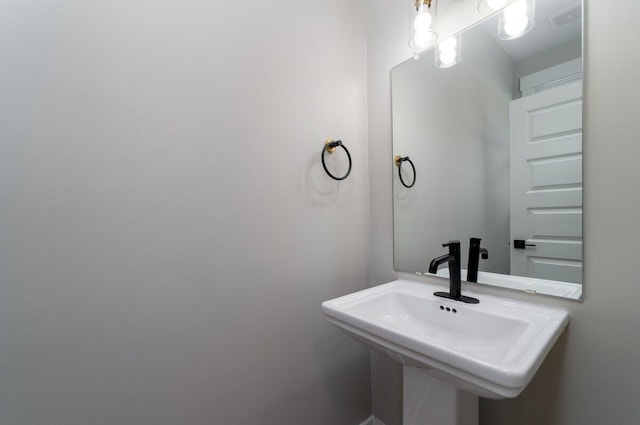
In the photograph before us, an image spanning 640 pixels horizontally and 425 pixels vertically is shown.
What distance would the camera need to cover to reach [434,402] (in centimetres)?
89

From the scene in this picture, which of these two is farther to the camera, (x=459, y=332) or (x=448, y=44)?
(x=448, y=44)

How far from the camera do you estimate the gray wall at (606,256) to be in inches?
28.0

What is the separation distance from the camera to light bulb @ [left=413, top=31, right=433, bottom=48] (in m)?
1.13

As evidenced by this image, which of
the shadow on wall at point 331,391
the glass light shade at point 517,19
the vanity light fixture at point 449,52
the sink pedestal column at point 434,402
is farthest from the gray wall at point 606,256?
the shadow on wall at point 331,391

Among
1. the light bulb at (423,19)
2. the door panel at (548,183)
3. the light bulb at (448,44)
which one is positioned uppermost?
the light bulb at (423,19)

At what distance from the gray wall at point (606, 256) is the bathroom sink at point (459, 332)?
0.33 feet

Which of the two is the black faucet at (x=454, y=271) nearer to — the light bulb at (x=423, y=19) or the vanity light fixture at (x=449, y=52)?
the vanity light fixture at (x=449, y=52)

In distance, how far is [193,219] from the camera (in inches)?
36.0

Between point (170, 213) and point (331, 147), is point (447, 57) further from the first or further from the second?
point (170, 213)

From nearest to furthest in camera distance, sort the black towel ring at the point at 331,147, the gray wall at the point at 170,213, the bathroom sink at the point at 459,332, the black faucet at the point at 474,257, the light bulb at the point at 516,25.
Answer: the bathroom sink at the point at 459,332 < the gray wall at the point at 170,213 < the light bulb at the point at 516,25 < the black faucet at the point at 474,257 < the black towel ring at the point at 331,147

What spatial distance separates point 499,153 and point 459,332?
72cm

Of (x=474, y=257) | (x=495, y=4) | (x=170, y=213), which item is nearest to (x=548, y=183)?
(x=474, y=257)

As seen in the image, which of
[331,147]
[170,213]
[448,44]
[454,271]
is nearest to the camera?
[170,213]

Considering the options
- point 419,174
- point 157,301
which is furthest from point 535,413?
point 157,301
